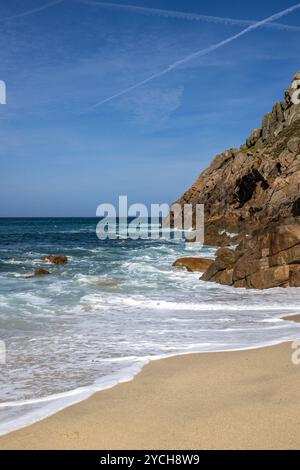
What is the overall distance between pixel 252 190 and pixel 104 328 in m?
50.0

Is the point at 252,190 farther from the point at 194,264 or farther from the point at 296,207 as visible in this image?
the point at 194,264

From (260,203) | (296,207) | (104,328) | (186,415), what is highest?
(260,203)

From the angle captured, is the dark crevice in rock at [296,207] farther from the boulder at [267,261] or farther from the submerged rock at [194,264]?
the boulder at [267,261]

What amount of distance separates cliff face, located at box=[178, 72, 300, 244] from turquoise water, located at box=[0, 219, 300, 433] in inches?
1084

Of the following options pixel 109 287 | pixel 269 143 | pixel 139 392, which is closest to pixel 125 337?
pixel 139 392

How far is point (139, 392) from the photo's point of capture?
5.80 meters

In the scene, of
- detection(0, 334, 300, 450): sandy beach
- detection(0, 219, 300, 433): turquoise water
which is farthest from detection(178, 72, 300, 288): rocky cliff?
detection(0, 334, 300, 450): sandy beach

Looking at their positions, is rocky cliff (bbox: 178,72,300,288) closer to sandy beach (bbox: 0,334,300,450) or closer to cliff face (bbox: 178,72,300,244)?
cliff face (bbox: 178,72,300,244)

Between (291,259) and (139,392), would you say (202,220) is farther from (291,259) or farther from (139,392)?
(139,392)

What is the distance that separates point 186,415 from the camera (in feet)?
16.0

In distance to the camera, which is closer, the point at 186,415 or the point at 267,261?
the point at 186,415

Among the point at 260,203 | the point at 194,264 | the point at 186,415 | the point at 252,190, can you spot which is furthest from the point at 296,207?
the point at 186,415

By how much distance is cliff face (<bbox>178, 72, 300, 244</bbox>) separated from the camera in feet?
149
